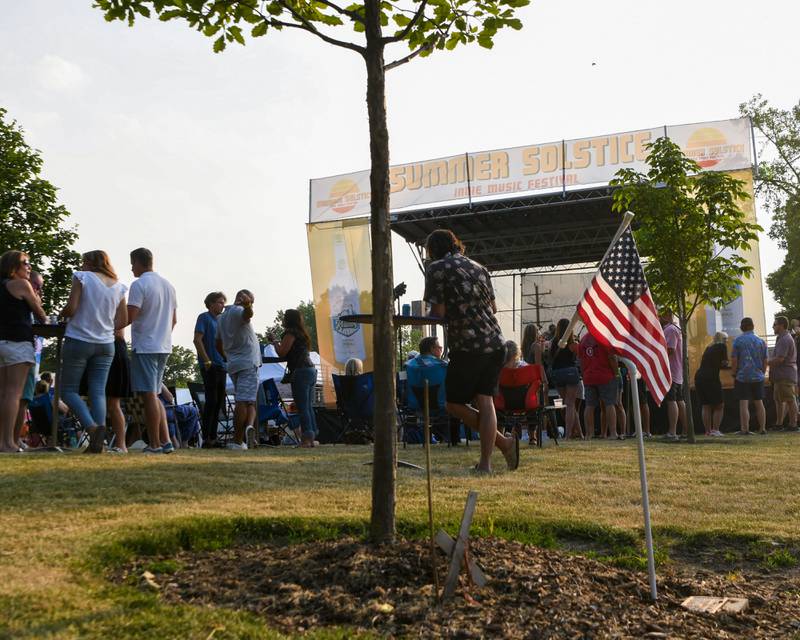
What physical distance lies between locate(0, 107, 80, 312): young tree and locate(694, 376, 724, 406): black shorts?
→ 720 inches

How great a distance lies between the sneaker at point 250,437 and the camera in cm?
945

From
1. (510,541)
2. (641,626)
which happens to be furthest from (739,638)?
(510,541)

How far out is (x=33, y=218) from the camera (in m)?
25.3

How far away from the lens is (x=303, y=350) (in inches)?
392

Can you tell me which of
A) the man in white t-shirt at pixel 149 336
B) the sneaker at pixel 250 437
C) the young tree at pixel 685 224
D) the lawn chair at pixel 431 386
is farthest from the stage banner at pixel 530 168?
the man in white t-shirt at pixel 149 336

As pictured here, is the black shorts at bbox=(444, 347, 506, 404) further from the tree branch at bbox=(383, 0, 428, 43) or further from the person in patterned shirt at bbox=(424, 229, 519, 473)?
the tree branch at bbox=(383, 0, 428, 43)

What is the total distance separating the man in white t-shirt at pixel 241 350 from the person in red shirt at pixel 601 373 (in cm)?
441

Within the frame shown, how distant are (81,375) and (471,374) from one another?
11.3 ft

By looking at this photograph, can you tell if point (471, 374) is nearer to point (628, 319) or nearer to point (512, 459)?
point (512, 459)

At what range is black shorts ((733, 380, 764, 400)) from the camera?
12.9 m

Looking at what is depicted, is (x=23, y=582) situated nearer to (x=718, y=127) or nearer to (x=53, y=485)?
(x=53, y=485)

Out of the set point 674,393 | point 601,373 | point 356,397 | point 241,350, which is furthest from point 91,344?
point 674,393

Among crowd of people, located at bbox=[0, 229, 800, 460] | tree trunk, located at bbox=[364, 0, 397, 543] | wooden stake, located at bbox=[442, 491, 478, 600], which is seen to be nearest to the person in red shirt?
crowd of people, located at bbox=[0, 229, 800, 460]

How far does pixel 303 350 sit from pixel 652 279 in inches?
191
